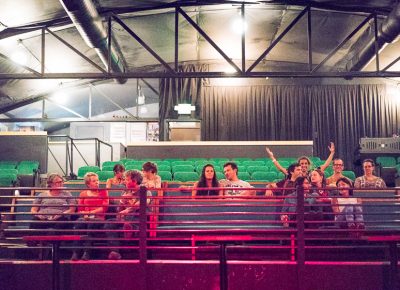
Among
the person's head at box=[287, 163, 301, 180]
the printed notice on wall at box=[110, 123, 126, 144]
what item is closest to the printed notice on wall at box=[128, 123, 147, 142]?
the printed notice on wall at box=[110, 123, 126, 144]

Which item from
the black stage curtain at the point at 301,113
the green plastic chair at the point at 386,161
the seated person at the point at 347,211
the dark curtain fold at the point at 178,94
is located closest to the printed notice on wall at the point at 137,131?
the dark curtain fold at the point at 178,94

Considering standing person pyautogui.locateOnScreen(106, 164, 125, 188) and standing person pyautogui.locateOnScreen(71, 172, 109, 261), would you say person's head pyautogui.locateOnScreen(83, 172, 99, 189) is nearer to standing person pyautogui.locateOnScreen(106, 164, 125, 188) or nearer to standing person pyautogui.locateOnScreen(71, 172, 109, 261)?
standing person pyautogui.locateOnScreen(71, 172, 109, 261)

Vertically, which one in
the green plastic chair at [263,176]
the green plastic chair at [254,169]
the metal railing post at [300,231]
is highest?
the green plastic chair at [254,169]

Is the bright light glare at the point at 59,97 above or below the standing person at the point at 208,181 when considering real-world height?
above

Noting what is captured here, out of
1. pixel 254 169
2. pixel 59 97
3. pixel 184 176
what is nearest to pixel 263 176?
pixel 254 169

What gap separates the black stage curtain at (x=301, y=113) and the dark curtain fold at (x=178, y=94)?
294mm

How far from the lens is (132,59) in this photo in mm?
14875

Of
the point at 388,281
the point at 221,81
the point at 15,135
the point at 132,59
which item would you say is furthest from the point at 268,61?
the point at 388,281

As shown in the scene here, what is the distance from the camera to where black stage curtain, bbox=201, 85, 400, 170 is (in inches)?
610

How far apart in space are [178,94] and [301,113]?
4.22m

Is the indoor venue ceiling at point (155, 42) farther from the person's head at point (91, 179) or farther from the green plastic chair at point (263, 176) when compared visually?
the person's head at point (91, 179)

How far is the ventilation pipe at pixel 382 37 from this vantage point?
947 centimetres

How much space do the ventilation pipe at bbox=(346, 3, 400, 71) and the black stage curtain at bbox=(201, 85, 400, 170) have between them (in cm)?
221

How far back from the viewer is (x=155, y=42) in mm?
13602
